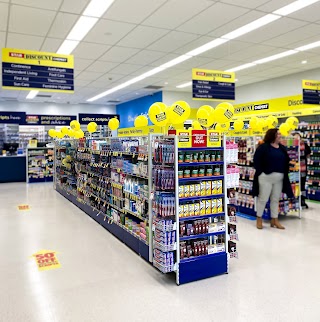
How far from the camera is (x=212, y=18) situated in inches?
229

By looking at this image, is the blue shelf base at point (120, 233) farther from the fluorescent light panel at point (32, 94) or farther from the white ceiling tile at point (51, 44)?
the fluorescent light panel at point (32, 94)

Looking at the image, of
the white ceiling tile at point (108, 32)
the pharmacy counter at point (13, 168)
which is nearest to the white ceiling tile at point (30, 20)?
the white ceiling tile at point (108, 32)

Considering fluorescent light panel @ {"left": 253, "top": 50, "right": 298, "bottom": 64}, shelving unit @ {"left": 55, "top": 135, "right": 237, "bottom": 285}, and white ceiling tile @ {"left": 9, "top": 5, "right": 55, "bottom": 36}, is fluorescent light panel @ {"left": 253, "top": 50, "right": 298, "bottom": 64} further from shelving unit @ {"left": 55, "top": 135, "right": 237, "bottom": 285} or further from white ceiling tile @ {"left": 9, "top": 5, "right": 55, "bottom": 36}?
white ceiling tile @ {"left": 9, "top": 5, "right": 55, "bottom": 36}

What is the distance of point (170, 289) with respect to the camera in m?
3.50

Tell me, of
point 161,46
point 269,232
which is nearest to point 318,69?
point 161,46

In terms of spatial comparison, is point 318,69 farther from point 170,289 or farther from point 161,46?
point 170,289

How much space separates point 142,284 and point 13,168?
11460mm

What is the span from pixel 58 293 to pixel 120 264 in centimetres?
96

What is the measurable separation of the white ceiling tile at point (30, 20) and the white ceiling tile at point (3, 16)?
0.08 metres

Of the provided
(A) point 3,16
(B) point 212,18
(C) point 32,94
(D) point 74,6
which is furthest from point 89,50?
(C) point 32,94

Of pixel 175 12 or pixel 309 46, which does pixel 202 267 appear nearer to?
pixel 175 12

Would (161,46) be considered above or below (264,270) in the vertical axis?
above

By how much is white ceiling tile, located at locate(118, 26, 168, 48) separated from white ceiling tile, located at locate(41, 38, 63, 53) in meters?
1.34

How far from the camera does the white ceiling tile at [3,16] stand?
200 inches
